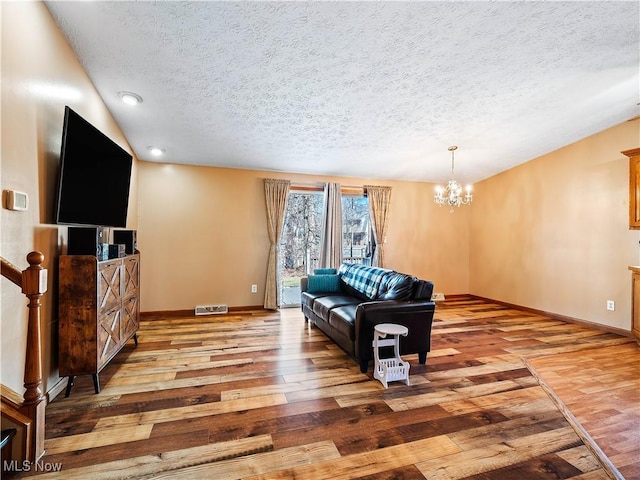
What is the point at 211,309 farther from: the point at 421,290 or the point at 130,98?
the point at 421,290

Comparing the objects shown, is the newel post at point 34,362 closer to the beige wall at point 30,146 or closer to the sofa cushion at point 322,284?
the beige wall at point 30,146

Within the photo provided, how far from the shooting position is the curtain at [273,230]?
504 cm

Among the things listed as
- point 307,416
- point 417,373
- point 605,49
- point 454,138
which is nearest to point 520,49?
point 605,49

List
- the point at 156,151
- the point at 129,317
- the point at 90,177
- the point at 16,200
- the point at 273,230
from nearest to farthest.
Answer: the point at 16,200, the point at 90,177, the point at 129,317, the point at 156,151, the point at 273,230

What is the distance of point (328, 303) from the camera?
353 cm

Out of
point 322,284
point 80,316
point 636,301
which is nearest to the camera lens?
point 80,316

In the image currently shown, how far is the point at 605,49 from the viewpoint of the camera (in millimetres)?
2600

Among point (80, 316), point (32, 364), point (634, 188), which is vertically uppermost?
point (634, 188)

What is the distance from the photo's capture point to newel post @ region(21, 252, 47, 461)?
1563mm

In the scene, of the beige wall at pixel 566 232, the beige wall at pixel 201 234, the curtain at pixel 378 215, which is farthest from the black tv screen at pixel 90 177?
the beige wall at pixel 566 232

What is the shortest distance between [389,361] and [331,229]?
308cm

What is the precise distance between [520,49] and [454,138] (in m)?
1.70

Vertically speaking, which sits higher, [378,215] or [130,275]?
[378,215]

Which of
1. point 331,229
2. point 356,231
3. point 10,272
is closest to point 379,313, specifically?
point 10,272
